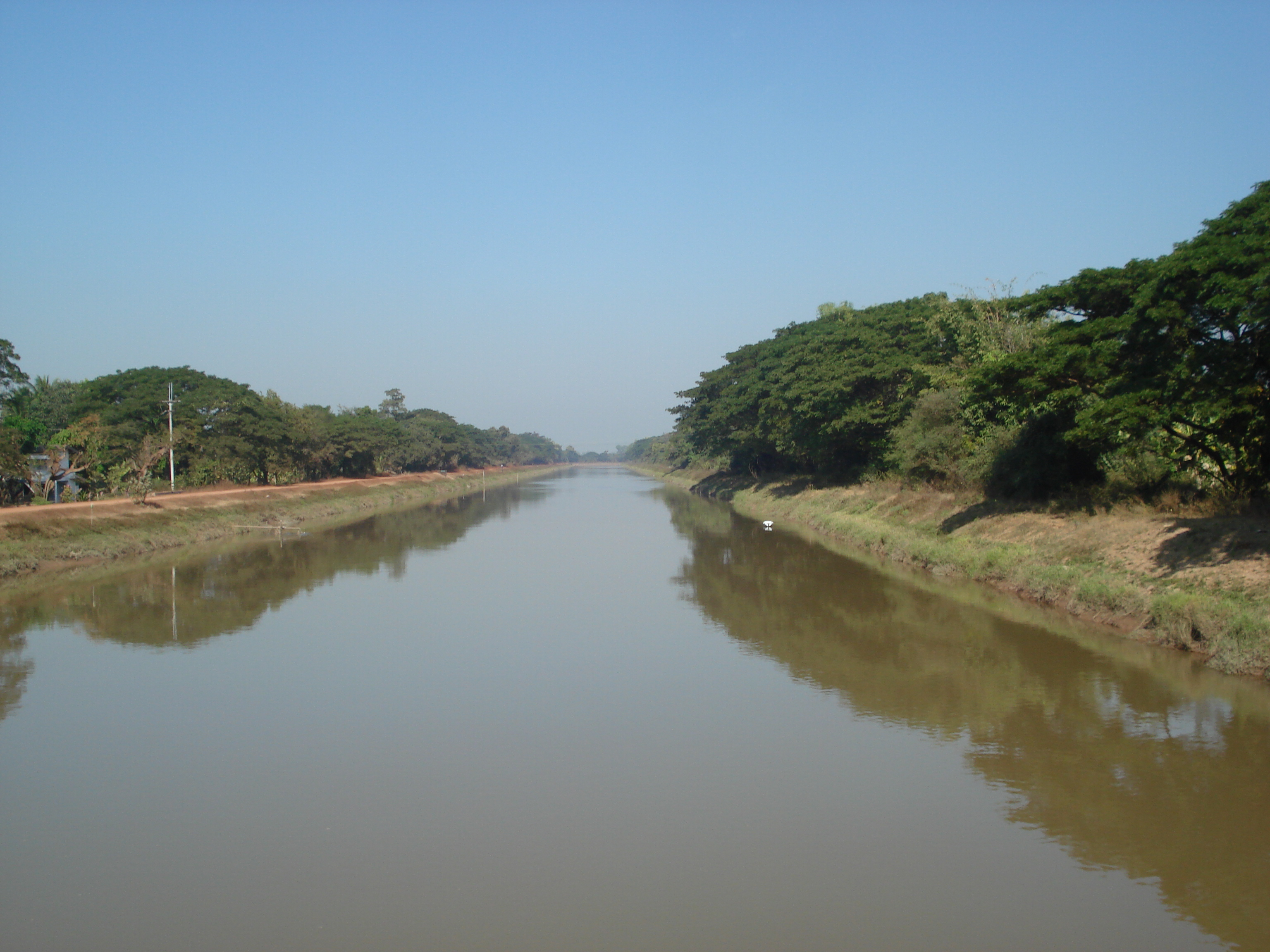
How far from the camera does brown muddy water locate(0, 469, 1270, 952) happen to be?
6133 mm

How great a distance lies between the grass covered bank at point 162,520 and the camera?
23.3 metres

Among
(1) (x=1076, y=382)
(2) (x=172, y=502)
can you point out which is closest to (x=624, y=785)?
(1) (x=1076, y=382)

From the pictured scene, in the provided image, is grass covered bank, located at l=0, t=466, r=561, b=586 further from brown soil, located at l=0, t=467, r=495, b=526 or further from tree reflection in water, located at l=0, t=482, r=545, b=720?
tree reflection in water, located at l=0, t=482, r=545, b=720

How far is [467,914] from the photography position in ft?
20.1

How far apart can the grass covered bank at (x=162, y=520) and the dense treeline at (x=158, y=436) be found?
6.51 feet

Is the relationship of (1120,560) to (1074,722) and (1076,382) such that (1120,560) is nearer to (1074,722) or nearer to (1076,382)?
(1076,382)

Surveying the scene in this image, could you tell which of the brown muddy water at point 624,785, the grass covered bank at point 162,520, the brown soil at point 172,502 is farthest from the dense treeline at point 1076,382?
the brown soil at point 172,502

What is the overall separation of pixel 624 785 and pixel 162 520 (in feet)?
89.3

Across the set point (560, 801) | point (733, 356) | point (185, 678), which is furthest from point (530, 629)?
point (733, 356)

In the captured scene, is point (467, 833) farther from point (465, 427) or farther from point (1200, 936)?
point (465, 427)

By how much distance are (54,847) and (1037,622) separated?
14.6 meters

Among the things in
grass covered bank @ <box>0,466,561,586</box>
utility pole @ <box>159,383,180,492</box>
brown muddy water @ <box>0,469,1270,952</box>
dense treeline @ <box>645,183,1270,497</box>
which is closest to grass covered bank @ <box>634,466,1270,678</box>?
brown muddy water @ <box>0,469,1270,952</box>

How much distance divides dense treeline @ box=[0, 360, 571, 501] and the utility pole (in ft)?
0.89

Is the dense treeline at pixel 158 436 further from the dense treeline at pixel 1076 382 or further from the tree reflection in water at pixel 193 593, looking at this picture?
the dense treeline at pixel 1076 382
